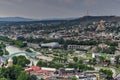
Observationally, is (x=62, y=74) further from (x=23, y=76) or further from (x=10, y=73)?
(x=23, y=76)

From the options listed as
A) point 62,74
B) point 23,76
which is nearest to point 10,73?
point 23,76

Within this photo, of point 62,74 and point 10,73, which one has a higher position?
point 10,73

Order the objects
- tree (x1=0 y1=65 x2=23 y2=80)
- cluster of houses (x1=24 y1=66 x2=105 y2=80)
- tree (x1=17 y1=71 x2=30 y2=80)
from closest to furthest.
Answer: tree (x1=17 y1=71 x2=30 y2=80), tree (x1=0 y1=65 x2=23 y2=80), cluster of houses (x1=24 y1=66 x2=105 y2=80)

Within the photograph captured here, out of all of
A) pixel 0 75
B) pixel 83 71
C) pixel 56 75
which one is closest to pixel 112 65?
pixel 83 71

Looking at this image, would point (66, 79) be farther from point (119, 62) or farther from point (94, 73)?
point (119, 62)

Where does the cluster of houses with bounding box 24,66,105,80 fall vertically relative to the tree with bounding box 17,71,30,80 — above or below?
below

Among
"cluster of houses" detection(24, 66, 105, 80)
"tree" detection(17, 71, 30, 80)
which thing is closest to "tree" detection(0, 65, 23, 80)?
"tree" detection(17, 71, 30, 80)

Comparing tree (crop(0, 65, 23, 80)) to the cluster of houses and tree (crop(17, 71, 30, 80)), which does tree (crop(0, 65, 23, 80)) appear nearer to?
tree (crop(17, 71, 30, 80))

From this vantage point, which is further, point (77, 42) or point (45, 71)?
point (77, 42)

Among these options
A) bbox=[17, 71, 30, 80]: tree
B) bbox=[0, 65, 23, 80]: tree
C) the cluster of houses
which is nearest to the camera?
bbox=[17, 71, 30, 80]: tree

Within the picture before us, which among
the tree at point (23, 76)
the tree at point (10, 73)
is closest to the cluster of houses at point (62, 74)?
the tree at point (10, 73)

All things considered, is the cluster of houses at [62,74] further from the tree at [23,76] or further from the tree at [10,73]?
the tree at [23,76]
